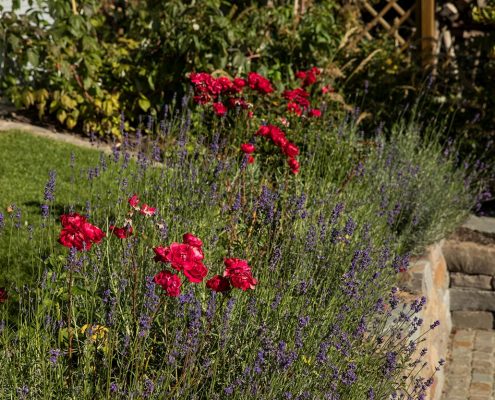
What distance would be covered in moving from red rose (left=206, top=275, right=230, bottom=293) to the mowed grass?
174 centimetres

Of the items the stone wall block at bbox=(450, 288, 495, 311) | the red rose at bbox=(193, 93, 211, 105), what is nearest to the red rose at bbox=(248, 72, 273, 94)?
the red rose at bbox=(193, 93, 211, 105)

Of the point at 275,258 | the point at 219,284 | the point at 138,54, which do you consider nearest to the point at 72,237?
the point at 219,284

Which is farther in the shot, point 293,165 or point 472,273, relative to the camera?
point 472,273

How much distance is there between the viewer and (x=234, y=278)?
291cm

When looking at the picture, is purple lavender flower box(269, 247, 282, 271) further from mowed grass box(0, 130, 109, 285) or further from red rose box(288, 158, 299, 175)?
mowed grass box(0, 130, 109, 285)

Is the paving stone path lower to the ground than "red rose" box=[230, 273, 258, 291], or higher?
lower

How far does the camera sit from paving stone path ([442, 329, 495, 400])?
5.66 meters

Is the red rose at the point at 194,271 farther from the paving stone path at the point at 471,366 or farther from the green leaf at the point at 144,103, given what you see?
the green leaf at the point at 144,103

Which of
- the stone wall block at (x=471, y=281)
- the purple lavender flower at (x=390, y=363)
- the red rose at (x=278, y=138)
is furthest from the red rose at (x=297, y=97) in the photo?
the purple lavender flower at (x=390, y=363)

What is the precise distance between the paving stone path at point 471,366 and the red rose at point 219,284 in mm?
3137

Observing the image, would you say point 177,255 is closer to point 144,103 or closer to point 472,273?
point 472,273

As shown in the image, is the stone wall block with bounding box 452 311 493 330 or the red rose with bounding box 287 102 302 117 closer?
the red rose with bounding box 287 102 302 117

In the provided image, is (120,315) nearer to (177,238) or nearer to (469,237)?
(177,238)

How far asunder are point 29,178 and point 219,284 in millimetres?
3508
